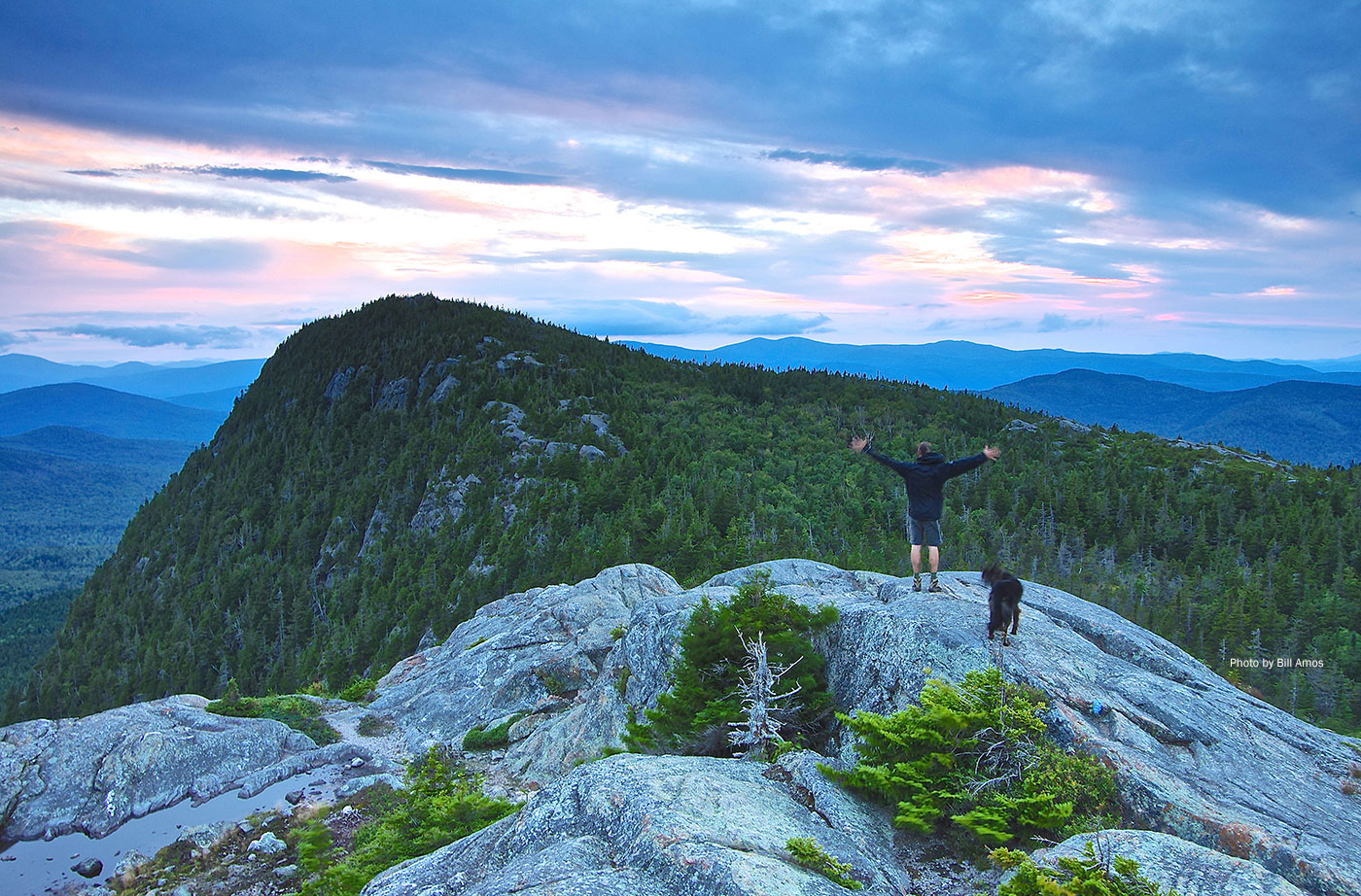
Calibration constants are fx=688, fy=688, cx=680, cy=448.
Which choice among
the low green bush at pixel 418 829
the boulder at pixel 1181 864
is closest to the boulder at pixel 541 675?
the low green bush at pixel 418 829

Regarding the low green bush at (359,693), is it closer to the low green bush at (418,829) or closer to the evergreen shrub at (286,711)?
the evergreen shrub at (286,711)

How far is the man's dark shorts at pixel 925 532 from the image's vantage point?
1620 cm

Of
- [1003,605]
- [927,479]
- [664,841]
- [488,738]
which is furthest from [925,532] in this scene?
[488,738]

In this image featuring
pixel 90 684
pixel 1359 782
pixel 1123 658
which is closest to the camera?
pixel 1359 782

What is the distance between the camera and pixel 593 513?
97.2 meters

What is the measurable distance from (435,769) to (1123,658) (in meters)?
19.2

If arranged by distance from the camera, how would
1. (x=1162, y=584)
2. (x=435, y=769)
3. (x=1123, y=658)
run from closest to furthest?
(x=1123, y=658), (x=435, y=769), (x=1162, y=584)

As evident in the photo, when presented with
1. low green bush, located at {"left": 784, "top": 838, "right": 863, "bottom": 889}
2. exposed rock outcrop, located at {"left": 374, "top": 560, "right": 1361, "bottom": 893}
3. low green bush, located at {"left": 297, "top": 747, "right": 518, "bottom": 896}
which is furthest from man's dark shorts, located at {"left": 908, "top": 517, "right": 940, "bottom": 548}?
low green bush, located at {"left": 297, "top": 747, "right": 518, "bottom": 896}

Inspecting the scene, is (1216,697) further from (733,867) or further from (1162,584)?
(1162,584)

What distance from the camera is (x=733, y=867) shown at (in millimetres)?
8750

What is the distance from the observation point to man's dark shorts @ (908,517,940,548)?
16203 mm

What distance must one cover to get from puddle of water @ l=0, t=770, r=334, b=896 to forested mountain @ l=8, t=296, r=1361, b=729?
132 ft

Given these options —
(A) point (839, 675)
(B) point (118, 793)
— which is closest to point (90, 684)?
(B) point (118, 793)

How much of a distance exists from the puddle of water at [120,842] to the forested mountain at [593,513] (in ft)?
132
